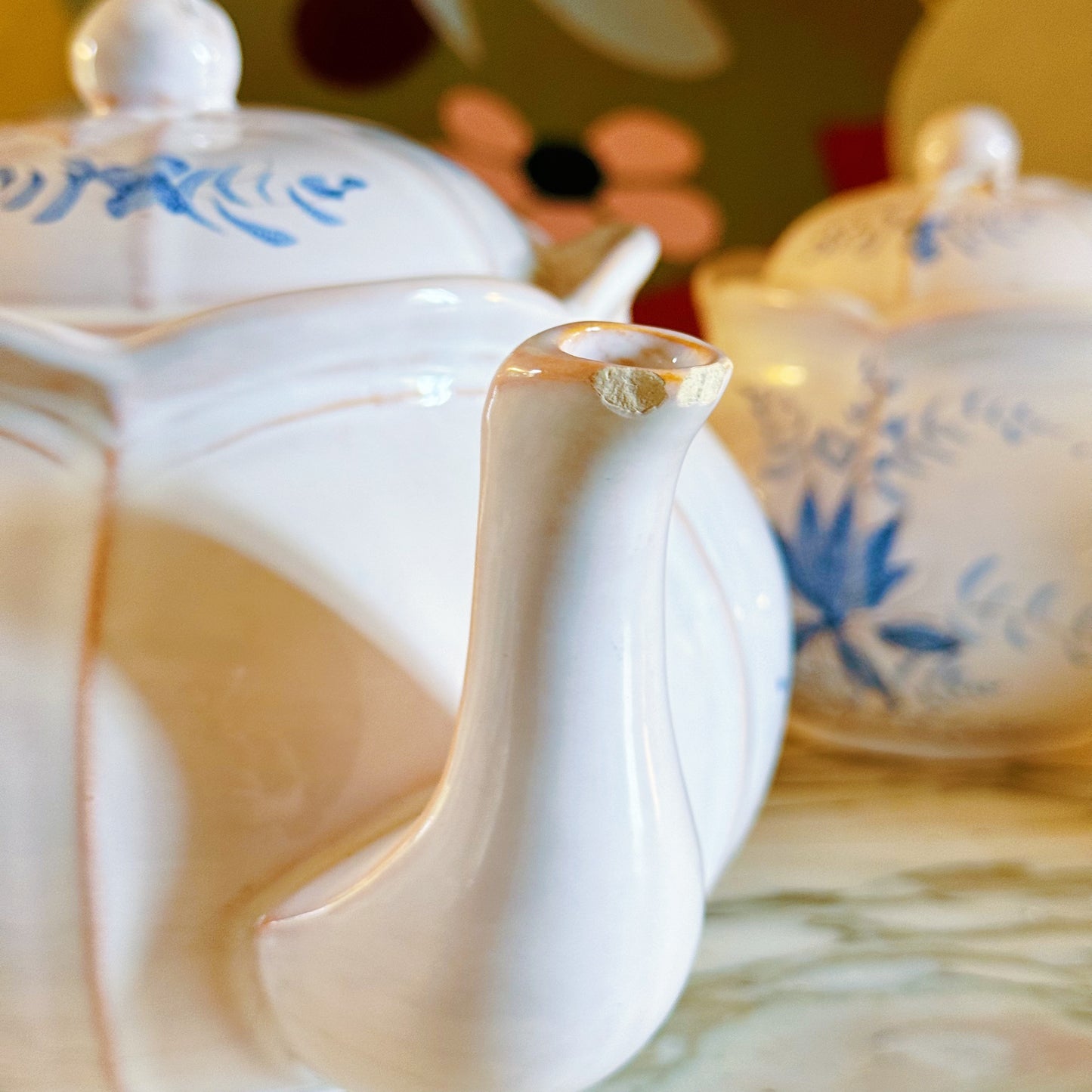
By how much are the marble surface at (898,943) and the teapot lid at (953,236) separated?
0.27 metres

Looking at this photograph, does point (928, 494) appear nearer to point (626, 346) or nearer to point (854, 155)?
point (626, 346)

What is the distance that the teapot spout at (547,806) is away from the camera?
0.27m

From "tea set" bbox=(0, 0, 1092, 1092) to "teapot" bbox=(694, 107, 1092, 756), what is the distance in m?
0.21

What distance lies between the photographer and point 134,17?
455mm

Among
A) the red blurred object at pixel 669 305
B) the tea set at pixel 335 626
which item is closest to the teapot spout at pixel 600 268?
the tea set at pixel 335 626

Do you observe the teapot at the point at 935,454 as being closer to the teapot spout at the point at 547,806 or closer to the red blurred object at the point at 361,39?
the teapot spout at the point at 547,806

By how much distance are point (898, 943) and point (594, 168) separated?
2.66 ft

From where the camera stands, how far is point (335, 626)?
1.07ft

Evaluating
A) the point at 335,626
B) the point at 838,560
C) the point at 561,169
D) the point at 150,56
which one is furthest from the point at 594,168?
the point at 335,626

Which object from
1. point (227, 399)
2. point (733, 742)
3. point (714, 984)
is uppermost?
point (227, 399)

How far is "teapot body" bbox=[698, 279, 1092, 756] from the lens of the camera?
0.61m

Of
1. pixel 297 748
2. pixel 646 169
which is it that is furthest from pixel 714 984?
pixel 646 169

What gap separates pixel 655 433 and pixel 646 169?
3.08 ft

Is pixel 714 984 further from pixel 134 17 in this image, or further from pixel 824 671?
pixel 134 17
